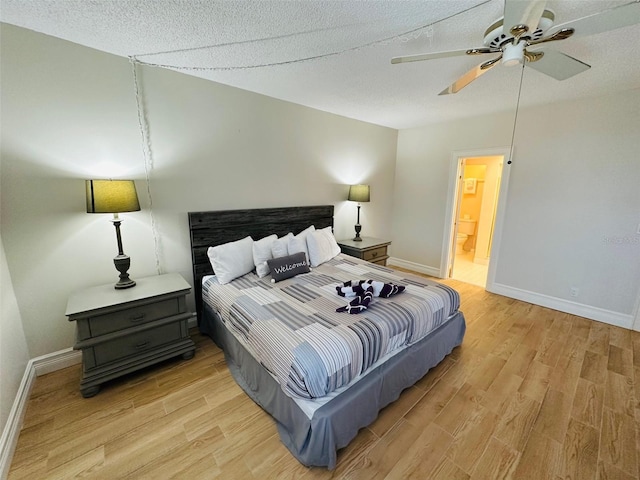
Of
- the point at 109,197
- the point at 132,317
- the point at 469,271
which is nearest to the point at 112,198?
the point at 109,197

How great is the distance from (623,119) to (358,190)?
9.41ft

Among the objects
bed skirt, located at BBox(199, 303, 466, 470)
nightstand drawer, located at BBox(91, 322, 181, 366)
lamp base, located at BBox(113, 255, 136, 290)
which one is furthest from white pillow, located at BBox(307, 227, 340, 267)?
lamp base, located at BBox(113, 255, 136, 290)

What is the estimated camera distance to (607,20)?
3.88 feet

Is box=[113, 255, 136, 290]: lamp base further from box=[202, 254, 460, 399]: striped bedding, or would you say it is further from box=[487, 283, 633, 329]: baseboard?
box=[487, 283, 633, 329]: baseboard

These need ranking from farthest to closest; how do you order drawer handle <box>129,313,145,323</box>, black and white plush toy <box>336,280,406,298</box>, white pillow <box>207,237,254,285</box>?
1. white pillow <box>207,237,254,285</box>
2. black and white plush toy <box>336,280,406,298</box>
3. drawer handle <box>129,313,145,323</box>

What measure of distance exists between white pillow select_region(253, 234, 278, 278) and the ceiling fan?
1928mm

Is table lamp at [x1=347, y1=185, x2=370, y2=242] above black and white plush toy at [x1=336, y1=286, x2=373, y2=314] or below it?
above

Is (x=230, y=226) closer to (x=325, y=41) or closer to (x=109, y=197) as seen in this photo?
(x=109, y=197)

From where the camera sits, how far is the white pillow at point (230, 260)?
2482 mm

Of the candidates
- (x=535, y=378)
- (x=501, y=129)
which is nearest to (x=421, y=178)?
(x=501, y=129)

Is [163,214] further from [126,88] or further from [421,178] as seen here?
[421,178]

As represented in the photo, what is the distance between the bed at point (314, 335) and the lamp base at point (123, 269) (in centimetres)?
59

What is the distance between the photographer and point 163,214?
2.47 metres

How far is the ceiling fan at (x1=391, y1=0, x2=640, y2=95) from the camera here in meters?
1.13
